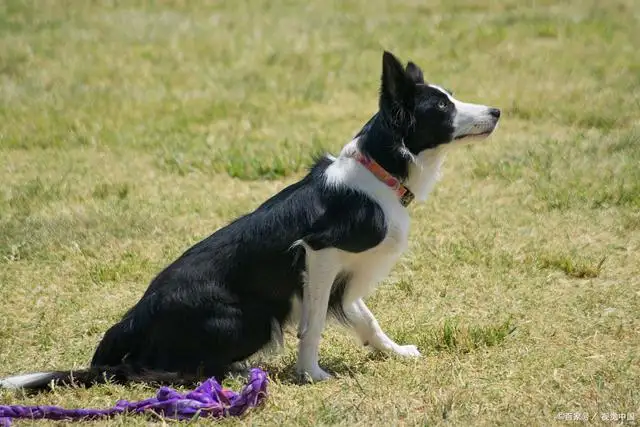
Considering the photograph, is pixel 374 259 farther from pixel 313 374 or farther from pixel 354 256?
pixel 313 374

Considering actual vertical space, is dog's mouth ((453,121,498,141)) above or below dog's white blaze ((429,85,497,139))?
below

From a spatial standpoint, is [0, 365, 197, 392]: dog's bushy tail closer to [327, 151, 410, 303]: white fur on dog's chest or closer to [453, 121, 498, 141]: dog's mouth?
[327, 151, 410, 303]: white fur on dog's chest

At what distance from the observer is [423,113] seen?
5035 mm

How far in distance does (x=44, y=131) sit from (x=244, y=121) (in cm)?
196

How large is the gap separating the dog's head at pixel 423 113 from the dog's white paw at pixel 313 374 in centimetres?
115

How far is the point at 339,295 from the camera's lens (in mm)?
5133

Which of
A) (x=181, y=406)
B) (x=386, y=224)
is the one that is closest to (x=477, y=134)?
(x=386, y=224)

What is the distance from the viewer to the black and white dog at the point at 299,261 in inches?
189

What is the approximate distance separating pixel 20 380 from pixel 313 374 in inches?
52.9

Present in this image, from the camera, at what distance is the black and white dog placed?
4.79 m

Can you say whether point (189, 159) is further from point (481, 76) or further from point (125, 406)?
point (125, 406)

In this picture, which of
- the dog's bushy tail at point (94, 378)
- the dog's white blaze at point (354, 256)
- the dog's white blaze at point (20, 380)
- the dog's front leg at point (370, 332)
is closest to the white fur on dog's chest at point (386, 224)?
the dog's white blaze at point (354, 256)

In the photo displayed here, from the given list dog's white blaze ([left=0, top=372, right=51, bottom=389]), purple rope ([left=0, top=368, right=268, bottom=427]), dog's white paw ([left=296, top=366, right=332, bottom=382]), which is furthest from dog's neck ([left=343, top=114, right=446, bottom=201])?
dog's white blaze ([left=0, top=372, right=51, bottom=389])

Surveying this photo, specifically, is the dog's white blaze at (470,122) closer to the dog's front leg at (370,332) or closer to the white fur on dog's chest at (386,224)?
the white fur on dog's chest at (386,224)
